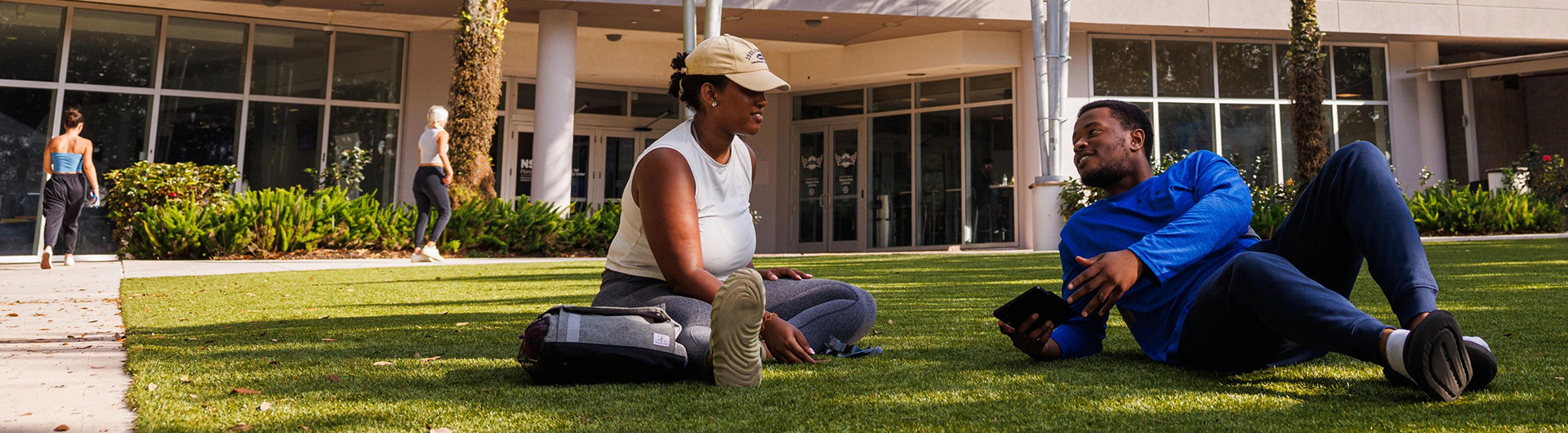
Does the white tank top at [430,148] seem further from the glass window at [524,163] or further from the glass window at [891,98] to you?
the glass window at [891,98]

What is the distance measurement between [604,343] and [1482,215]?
50.0 ft

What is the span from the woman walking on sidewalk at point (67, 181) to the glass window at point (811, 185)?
11666 millimetres

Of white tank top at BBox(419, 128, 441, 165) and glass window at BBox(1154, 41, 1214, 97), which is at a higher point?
glass window at BBox(1154, 41, 1214, 97)

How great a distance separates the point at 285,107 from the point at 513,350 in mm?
14817

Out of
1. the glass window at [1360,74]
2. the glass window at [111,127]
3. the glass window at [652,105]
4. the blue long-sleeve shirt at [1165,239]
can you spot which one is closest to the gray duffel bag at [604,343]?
the blue long-sleeve shirt at [1165,239]

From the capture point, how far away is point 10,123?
50.4ft

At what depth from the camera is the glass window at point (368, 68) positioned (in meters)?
17.1

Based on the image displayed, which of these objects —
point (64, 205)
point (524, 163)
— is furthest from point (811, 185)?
point (64, 205)

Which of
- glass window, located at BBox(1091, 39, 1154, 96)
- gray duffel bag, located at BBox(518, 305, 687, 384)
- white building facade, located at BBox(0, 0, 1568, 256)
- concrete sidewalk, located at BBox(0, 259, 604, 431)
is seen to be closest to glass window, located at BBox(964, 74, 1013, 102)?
white building facade, located at BBox(0, 0, 1568, 256)

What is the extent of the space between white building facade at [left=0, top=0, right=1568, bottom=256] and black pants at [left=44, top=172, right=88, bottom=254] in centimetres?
514

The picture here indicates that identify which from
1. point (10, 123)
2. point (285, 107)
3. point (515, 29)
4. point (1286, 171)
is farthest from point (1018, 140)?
point (10, 123)

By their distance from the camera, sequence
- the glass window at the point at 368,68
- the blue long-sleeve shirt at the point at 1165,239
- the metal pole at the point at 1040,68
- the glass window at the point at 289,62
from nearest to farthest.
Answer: the blue long-sleeve shirt at the point at 1165,239, the metal pole at the point at 1040,68, the glass window at the point at 289,62, the glass window at the point at 368,68

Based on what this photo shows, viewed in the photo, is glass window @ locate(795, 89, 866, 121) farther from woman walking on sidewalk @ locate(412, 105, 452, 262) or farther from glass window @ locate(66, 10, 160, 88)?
glass window @ locate(66, 10, 160, 88)

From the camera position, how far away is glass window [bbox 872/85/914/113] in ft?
62.2
